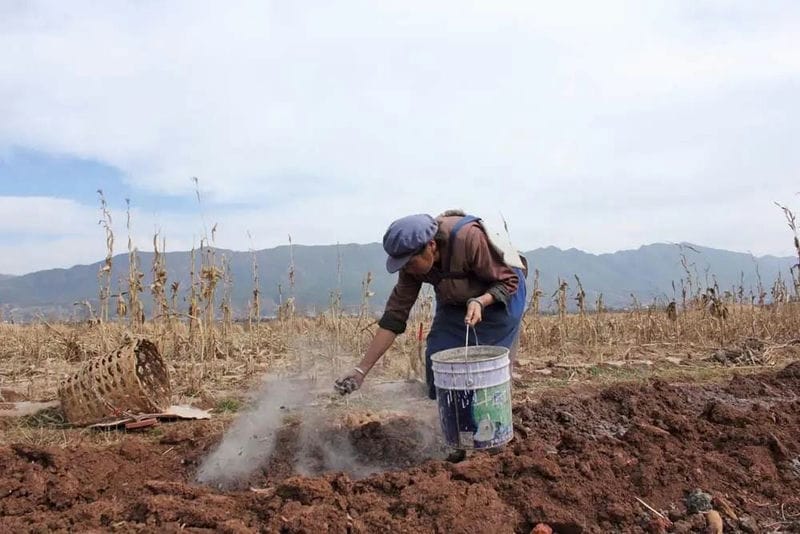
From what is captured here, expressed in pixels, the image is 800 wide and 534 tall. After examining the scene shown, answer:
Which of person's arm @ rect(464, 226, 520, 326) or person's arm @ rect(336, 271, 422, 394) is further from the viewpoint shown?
person's arm @ rect(336, 271, 422, 394)

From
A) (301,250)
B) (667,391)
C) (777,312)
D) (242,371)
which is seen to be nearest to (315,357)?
(242,371)

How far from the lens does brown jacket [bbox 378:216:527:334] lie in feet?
11.8

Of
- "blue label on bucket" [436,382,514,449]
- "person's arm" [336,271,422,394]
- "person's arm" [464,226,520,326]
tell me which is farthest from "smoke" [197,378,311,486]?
"person's arm" [464,226,520,326]

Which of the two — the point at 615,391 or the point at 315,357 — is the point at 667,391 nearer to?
the point at 615,391

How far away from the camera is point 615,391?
491cm

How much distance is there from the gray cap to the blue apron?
17.1 inches

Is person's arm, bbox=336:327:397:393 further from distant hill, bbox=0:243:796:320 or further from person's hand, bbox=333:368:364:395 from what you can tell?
distant hill, bbox=0:243:796:320

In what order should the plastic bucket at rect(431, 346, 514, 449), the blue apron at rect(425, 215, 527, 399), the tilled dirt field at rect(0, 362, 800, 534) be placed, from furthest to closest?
the blue apron at rect(425, 215, 527, 399)
the plastic bucket at rect(431, 346, 514, 449)
the tilled dirt field at rect(0, 362, 800, 534)

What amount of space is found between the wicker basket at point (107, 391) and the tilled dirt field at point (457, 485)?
65 cm

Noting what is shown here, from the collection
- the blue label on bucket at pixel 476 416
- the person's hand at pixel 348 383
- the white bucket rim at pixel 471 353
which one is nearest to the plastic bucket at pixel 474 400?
the blue label on bucket at pixel 476 416

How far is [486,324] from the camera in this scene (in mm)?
3906

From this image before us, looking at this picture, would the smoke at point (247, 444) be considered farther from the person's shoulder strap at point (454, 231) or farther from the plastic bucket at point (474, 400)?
the person's shoulder strap at point (454, 231)

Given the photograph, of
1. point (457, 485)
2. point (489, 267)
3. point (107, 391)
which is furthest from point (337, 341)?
point (457, 485)

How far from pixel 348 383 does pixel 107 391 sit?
2.19 meters
